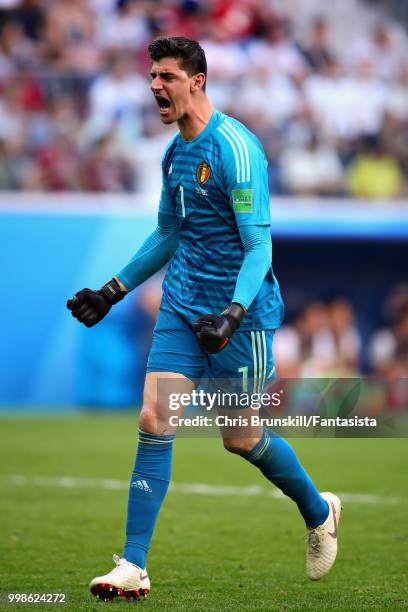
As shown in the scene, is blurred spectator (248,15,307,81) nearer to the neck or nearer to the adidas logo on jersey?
the neck

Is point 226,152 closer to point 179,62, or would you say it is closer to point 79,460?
point 179,62

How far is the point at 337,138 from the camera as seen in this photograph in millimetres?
16891

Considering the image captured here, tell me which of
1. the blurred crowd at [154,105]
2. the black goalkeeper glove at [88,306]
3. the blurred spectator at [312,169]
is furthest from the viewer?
the blurred spectator at [312,169]

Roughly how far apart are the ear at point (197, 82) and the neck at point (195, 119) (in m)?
0.05

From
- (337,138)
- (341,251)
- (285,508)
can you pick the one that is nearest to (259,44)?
(337,138)

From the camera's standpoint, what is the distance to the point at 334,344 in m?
16.4

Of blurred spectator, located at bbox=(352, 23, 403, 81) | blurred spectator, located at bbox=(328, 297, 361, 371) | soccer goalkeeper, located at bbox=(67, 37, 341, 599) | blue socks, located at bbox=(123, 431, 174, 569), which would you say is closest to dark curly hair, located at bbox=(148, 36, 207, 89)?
soccer goalkeeper, located at bbox=(67, 37, 341, 599)

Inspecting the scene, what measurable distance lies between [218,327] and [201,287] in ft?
1.87

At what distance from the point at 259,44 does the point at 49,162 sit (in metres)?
4.34

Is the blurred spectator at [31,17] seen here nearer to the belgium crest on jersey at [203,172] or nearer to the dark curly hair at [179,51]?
the dark curly hair at [179,51]

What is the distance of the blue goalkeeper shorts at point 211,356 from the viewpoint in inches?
204

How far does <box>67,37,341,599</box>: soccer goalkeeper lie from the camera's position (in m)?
5.00

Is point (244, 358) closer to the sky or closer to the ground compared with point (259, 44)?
closer to the ground

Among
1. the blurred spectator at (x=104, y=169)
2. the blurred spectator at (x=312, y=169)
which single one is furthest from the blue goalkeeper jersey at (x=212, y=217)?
the blurred spectator at (x=312, y=169)
